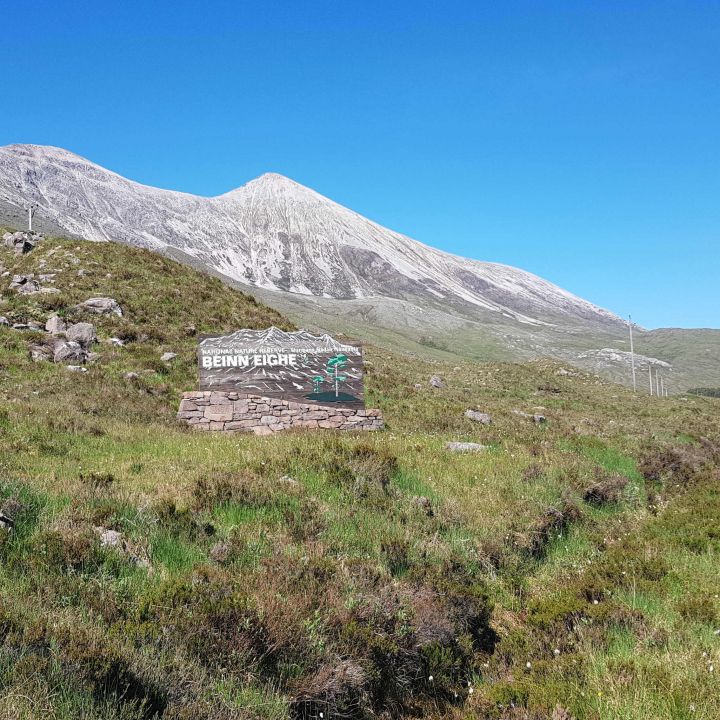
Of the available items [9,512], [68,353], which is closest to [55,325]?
[68,353]

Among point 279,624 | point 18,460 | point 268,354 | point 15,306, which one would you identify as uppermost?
point 15,306

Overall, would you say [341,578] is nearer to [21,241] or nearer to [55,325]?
[55,325]

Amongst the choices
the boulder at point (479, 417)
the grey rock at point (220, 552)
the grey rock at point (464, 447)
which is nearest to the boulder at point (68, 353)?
the grey rock at point (464, 447)

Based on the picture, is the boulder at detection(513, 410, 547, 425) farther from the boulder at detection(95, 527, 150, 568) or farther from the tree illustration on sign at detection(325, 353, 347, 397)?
the boulder at detection(95, 527, 150, 568)

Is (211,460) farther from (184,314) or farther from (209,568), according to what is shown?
(184,314)

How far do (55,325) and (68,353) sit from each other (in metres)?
3.20

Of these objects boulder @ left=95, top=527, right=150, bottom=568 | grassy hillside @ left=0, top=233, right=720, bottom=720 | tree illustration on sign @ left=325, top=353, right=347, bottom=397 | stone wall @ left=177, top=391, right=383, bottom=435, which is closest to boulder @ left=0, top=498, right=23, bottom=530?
grassy hillside @ left=0, top=233, right=720, bottom=720

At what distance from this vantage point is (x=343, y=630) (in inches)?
215

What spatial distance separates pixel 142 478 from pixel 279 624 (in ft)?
16.0

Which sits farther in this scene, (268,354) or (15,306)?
(15,306)

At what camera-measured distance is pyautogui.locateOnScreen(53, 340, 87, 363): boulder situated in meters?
20.7

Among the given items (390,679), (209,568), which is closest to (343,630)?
(390,679)

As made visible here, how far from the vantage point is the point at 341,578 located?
636cm

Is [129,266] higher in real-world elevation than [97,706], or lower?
higher
